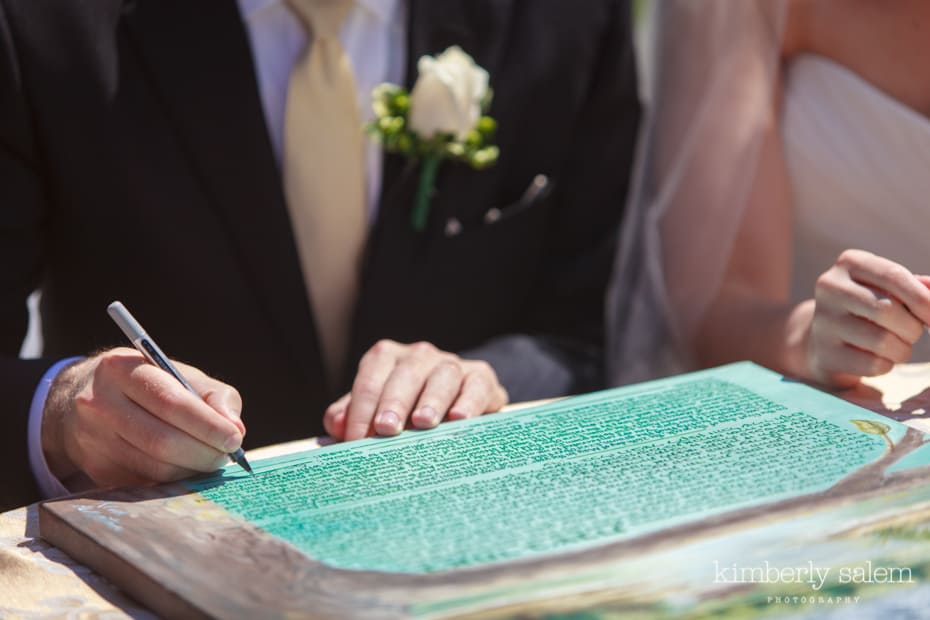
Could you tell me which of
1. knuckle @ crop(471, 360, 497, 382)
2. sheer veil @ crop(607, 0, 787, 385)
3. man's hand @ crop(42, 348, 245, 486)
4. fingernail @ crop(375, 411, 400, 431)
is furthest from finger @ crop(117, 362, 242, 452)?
sheer veil @ crop(607, 0, 787, 385)

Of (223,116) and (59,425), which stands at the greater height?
(223,116)

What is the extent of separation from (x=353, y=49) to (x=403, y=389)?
80 centimetres

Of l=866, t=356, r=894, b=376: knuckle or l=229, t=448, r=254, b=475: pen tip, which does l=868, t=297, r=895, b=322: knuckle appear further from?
l=229, t=448, r=254, b=475: pen tip

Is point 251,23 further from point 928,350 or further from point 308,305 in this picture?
point 928,350

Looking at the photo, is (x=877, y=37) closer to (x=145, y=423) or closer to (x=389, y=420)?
(x=389, y=420)

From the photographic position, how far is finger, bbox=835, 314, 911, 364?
131cm

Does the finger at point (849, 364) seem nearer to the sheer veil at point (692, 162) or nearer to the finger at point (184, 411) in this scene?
the sheer veil at point (692, 162)

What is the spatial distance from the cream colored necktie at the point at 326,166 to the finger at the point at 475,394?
0.51 meters

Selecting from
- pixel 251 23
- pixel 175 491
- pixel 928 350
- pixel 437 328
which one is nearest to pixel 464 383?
pixel 175 491

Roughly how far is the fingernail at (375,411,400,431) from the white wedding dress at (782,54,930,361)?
104 centimetres

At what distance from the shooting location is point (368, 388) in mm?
1303

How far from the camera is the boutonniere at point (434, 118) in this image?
1790mm

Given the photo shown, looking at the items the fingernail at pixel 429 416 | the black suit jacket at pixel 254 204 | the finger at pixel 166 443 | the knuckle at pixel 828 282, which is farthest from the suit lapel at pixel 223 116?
the knuckle at pixel 828 282

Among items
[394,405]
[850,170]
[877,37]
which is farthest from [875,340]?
[877,37]
